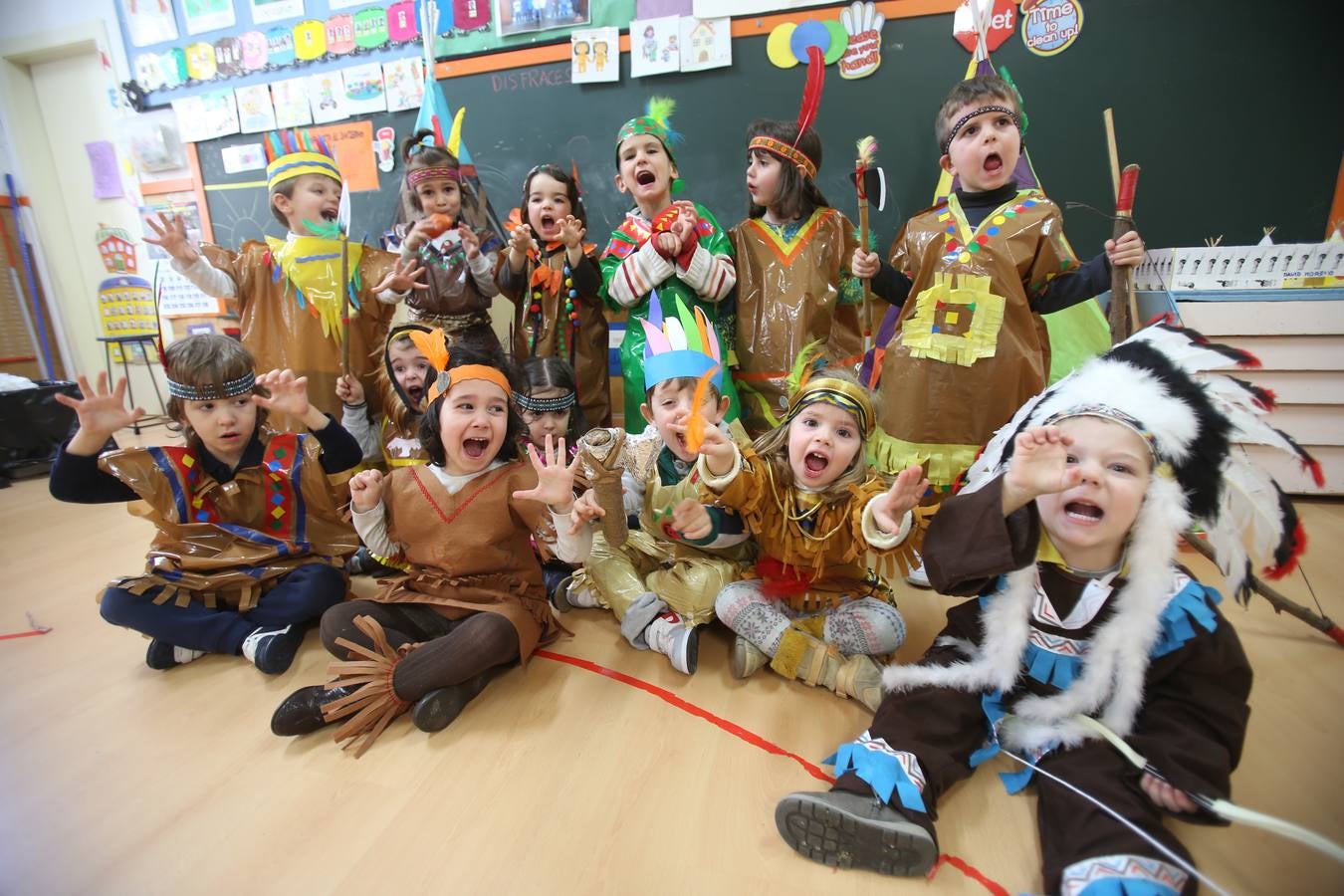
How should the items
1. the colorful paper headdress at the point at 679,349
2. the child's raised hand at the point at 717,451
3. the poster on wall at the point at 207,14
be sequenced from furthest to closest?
the poster on wall at the point at 207,14 < the colorful paper headdress at the point at 679,349 < the child's raised hand at the point at 717,451

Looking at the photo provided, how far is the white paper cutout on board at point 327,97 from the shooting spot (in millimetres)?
3193

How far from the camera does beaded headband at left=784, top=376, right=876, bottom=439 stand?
4.23 feet

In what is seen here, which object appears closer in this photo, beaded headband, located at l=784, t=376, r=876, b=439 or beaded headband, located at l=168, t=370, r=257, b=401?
beaded headband, located at l=784, t=376, r=876, b=439

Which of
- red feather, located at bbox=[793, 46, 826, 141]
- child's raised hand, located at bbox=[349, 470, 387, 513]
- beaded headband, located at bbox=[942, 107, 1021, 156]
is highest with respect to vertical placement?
red feather, located at bbox=[793, 46, 826, 141]

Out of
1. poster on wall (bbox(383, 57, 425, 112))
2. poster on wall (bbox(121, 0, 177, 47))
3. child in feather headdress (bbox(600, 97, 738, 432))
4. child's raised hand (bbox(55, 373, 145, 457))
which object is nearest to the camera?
child's raised hand (bbox(55, 373, 145, 457))

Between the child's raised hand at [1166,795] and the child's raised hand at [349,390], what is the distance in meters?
2.33

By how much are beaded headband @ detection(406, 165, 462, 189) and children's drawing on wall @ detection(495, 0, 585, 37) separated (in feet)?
3.51

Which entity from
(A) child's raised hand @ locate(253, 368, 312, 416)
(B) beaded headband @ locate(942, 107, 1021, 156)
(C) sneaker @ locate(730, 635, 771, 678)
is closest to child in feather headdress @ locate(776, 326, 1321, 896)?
(C) sneaker @ locate(730, 635, 771, 678)

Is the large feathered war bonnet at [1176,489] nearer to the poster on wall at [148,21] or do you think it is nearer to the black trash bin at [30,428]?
the black trash bin at [30,428]

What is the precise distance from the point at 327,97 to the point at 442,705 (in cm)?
343

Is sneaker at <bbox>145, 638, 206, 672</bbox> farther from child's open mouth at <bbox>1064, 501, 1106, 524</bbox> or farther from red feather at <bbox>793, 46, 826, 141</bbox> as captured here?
red feather at <bbox>793, 46, 826, 141</bbox>

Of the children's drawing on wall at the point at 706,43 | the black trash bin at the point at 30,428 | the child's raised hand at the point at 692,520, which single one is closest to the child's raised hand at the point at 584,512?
the child's raised hand at the point at 692,520

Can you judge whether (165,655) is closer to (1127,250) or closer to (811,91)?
(811,91)

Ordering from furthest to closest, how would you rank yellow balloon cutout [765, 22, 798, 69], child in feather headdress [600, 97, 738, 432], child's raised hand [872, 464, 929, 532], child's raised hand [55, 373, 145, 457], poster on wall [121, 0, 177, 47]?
poster on wall [121, 0, 177, 47], yellow balloon cutout [765, 22, 798, 69], child in feather headdress [600, 97, 738, 432], child's raised hand [55, 373, 145, 457], child's raised hand [872, 464, 929, 532]
